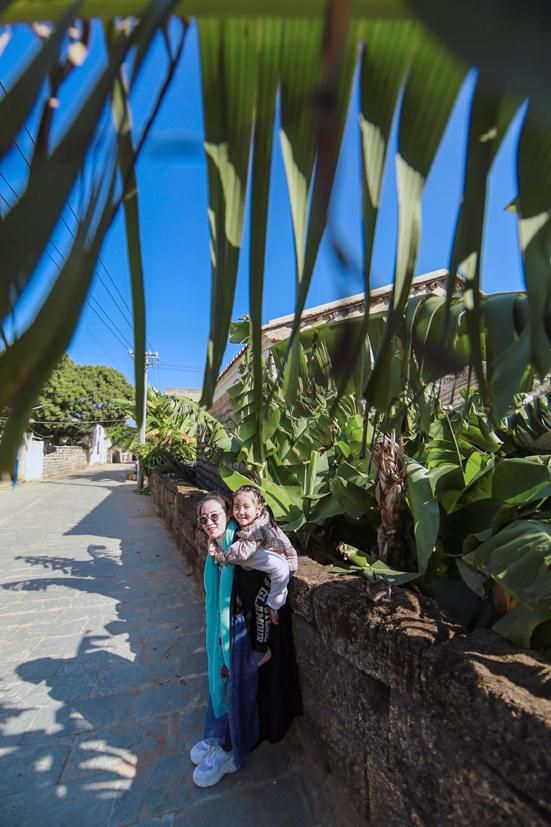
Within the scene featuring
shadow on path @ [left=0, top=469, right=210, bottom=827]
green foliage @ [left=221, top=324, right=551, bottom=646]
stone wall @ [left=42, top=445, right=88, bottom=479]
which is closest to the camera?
green foliage @ [left=221, top=324, right=551, bottom=646]

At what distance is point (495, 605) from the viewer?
1676 millimetres

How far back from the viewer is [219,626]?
2.27m

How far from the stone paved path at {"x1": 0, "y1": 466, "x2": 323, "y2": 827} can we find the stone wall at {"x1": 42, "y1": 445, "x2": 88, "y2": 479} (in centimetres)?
2406

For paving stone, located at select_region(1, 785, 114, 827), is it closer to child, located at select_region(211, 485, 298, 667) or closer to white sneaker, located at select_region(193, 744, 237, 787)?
white sneaker, located at select_region(193, 744, 237, 787)

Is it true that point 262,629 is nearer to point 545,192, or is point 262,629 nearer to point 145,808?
point 145,808

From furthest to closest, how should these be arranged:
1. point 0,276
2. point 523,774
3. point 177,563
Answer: point 177,563 < point 523,774 < point 0,276

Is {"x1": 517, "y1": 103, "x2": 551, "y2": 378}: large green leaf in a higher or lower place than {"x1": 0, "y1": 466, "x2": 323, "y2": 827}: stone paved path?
higher

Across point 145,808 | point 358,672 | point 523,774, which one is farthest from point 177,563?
point 523,774

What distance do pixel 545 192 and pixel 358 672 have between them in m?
1.77

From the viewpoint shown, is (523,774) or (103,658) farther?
(103,658)

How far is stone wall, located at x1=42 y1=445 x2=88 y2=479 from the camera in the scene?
26.9 m

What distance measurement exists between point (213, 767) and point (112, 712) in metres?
0.97

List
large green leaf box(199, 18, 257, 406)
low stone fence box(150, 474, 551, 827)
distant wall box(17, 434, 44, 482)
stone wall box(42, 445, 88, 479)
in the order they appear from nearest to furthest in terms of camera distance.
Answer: large green leaf box(199, 18, 257, 406) → low stone fence box(150, 474, 551, 827) → distant wall box(17, 434, 44, 482) → stone wall box(42, 445, 88, 479)

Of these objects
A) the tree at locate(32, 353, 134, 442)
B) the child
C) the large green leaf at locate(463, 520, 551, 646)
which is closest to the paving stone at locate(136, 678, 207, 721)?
the child
